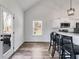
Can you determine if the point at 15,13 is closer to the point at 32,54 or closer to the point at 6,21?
the point at 6,21

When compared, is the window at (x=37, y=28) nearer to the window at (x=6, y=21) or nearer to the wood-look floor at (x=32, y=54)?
the wood-look floor at (x=32, y=54)

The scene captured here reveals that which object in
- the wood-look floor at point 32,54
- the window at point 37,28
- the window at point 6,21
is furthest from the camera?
the window at point 37,28

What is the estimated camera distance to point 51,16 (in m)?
10.6

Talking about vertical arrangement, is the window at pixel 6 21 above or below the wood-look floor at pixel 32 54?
above

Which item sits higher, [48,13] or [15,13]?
[48,13]

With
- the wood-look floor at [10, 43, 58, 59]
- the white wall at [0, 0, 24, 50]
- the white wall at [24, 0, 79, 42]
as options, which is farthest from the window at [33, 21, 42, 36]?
the wood-look floor at [10, 43, 58, 59]

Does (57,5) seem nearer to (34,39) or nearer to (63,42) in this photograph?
(34,39)

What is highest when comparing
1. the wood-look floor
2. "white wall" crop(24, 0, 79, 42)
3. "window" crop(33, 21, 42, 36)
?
"white wall" crop(24, 0, 79, 42)

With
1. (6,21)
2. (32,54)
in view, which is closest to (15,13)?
(6,21)

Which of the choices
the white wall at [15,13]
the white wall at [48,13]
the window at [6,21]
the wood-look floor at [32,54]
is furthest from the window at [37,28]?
the window at [6,21]

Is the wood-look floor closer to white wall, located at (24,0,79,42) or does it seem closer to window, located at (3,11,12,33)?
window, located at (3,11,12,33)

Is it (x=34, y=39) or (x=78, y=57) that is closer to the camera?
(x=78, y=57)

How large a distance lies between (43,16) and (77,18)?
2.66 meters

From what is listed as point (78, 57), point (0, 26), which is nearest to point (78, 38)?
point (78, 57)
